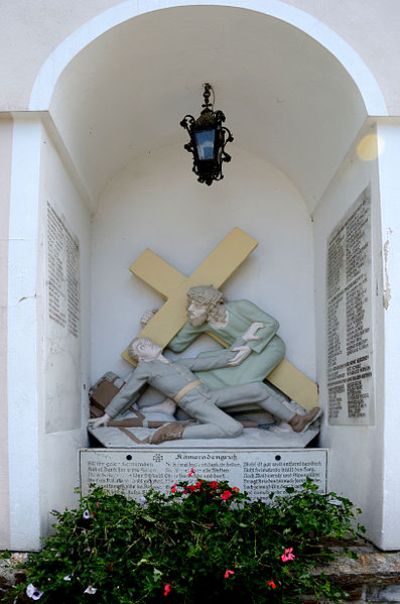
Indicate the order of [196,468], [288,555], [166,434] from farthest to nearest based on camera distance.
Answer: [166,434] → [196,468] → [288,555]

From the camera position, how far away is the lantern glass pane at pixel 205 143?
4.17 metres

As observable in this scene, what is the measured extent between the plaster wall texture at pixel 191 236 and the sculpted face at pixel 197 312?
34cm

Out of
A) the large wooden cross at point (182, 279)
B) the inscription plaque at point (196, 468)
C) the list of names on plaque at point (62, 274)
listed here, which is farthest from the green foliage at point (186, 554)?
the large wooden cross at point (182, 279)

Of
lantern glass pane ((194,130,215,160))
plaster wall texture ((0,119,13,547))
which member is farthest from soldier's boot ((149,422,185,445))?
lantern glass pane ((194,130,215,160))

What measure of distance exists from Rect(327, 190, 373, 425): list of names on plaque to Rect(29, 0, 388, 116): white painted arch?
1.77ft

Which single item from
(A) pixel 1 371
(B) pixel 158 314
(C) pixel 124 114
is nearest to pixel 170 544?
(A) pixel 1 371

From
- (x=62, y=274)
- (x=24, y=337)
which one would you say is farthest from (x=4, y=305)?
(x=62, y=274)

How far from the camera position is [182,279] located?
4.90 m

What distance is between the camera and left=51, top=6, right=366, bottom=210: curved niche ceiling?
3.81m

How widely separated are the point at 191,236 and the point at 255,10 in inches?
68.0

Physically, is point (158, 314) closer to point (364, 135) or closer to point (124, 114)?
point (124, 114)

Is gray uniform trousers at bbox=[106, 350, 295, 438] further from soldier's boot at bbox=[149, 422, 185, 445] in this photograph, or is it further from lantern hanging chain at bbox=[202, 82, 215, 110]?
lantern hanging chain at bbox=[202, 82, 215, 110]

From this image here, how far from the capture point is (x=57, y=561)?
3070 millimetres

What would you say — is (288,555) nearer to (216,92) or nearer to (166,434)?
(166,434)
